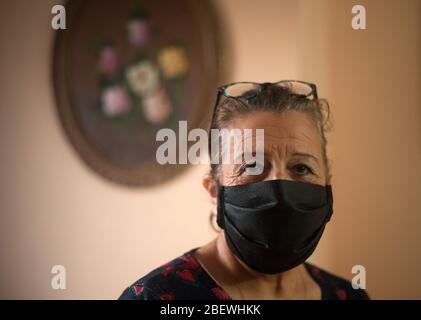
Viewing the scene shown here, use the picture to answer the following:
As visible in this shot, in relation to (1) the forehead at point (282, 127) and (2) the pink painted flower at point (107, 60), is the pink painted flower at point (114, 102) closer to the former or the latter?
(2) the pink painted flower at point (107, 60)

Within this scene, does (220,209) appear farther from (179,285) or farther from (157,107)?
(157,107)

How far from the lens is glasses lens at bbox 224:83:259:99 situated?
0.76 m

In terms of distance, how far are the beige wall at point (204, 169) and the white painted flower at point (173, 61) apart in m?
0.13

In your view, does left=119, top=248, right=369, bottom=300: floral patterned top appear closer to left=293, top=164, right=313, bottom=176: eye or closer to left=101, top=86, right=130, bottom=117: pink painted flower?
left=293, top=164, right=313, bottom=176: eye

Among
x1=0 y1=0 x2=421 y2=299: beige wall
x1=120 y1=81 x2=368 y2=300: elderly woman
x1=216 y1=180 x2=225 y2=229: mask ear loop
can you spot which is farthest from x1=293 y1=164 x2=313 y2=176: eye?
x1=0 y1=0 x2=421 y2=299: beige wall

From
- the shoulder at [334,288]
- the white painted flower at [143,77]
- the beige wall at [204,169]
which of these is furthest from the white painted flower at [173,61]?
the shoulder at [334,288]

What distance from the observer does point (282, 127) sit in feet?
2.40

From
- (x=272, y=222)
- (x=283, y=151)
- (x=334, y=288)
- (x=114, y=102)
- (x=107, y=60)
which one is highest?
(x=107, y=60)

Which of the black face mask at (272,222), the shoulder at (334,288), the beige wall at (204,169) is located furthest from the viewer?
the beige wall at (204,169)

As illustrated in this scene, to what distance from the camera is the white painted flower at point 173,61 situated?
1.07 meters

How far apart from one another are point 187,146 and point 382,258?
1.92 ft

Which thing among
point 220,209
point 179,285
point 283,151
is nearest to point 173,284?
point 179,285

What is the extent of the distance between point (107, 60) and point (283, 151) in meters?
0.56

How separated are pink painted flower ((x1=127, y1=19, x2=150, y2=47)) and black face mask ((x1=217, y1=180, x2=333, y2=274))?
0.53 m
